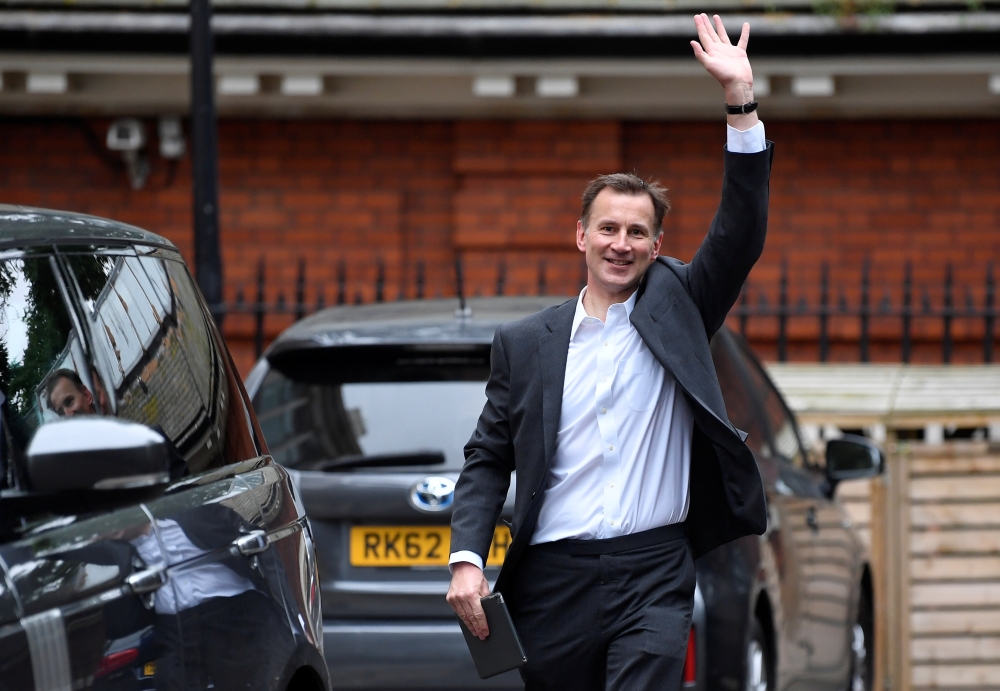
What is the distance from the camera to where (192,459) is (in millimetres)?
3072

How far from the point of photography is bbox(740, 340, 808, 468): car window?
6043mm

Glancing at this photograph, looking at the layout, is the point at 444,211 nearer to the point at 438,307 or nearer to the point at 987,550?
the point at 987,550

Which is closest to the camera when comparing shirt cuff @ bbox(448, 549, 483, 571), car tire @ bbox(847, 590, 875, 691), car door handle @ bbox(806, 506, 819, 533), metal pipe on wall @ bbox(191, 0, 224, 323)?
shirt cuff @ bbox(448, 549, 483, 571)

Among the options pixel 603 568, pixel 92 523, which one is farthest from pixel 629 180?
pixel 92 523

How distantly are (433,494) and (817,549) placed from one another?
2022 millimetres

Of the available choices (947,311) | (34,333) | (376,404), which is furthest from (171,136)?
(34,333)

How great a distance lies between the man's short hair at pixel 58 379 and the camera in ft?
8.73

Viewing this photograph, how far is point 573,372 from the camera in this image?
3748 millimetres

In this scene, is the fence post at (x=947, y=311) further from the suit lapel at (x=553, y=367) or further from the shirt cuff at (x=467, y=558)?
the shirt cuff at (x=467, y=558)

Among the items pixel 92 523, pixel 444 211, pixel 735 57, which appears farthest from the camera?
pixel 444 211

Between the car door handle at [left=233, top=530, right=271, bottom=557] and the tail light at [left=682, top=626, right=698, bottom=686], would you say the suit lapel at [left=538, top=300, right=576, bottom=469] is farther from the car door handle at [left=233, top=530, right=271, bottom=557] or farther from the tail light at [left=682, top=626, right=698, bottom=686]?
the tail light at [left=682, top=626, right=698, bottom=686]

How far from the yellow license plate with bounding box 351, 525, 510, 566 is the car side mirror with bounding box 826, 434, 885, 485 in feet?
7.12

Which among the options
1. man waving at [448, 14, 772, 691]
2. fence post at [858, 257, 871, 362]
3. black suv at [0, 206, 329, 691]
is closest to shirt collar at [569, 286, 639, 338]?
man waving at [448, 14, 772, 691]

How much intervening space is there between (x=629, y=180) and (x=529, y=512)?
0.84m
